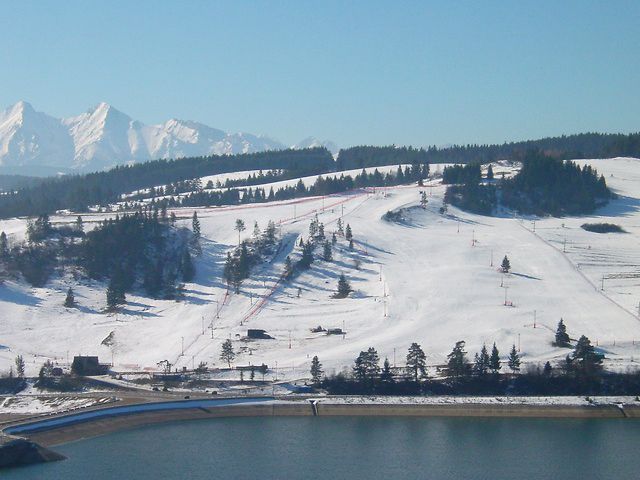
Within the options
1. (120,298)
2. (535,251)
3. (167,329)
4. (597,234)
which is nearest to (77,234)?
(120,298)

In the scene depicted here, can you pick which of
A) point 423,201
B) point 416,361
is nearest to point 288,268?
point 423,201

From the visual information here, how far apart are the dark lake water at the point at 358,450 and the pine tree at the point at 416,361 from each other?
160 inches

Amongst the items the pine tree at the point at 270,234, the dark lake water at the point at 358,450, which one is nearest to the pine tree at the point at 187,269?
the pine tree at the point at 270,234

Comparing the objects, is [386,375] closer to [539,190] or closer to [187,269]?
[187,269]

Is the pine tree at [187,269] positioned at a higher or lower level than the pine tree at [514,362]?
higher

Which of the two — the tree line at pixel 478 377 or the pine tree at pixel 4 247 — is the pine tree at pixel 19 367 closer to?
the tree line at pixel 478 377

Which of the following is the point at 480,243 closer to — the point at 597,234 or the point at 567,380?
the point at 597,234

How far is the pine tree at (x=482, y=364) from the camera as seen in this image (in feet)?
142

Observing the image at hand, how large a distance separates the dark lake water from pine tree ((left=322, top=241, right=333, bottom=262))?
2412cm

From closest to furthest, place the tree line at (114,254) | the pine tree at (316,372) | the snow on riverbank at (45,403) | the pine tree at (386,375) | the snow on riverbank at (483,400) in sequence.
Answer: the snow on riverbank at (45,403) < the snow on riverbank at (483,400) < the pine tree at (386,375) < the pine tree at (316,372) < the tree line at (114,254)

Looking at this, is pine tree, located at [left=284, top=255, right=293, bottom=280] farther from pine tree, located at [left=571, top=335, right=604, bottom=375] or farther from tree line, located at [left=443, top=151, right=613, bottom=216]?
pine tree, located at [left=571, top=335, right=604, bottom=375]

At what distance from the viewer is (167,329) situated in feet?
175

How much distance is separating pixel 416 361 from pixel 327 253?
2071cm

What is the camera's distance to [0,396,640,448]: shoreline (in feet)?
130
